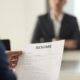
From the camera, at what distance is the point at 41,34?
176 centimetres

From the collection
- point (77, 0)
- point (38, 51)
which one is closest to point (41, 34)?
point (77, 0)

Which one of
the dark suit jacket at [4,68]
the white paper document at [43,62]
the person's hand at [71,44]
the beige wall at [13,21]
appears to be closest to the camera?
the dark suit jacket at [4,68]

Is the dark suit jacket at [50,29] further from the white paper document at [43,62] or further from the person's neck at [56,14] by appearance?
the white paper document at [43,62]

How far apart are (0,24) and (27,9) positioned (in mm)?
294

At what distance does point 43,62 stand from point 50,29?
0.89m

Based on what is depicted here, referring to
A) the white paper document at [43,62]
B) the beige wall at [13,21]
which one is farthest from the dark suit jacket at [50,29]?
the white paper document at [43,62]

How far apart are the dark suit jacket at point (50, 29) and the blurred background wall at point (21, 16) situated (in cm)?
5

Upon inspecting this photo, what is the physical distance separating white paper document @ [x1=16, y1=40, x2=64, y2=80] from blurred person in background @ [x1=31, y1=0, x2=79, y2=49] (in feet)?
2.72

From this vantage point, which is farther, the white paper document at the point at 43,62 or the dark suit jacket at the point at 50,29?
the dark suit jacket at the point at 50,29

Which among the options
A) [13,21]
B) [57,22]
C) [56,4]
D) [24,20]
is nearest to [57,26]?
[57,22]

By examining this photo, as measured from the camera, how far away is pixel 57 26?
1.75 metres

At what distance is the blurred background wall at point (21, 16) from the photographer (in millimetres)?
1767

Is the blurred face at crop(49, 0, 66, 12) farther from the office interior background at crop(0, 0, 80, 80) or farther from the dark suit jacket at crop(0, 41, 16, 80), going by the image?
the dark suit jacket at crop(0, 41, 16, 80)

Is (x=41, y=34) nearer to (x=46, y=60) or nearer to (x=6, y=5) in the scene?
(x=6, y=5)
